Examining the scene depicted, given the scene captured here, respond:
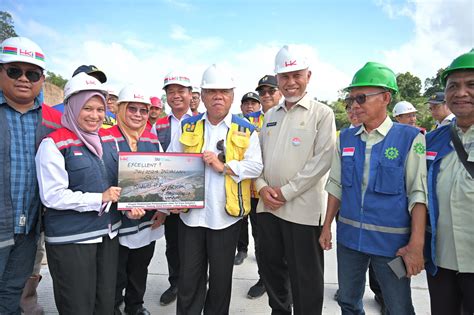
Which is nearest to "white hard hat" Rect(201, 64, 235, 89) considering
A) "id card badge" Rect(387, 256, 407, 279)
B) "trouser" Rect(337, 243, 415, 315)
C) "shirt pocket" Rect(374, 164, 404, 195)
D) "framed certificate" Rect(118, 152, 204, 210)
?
"framed certificate" Rect(118, 152, 204, 210)

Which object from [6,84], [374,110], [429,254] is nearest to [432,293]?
[429,254]

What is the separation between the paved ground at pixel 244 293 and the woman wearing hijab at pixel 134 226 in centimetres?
42

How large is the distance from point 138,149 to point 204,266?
130 cm

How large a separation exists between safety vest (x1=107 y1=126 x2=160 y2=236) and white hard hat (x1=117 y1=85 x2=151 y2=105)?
0.31 m

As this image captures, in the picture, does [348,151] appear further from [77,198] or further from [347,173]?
[77,198]

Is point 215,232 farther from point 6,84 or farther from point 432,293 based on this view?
point 6,84

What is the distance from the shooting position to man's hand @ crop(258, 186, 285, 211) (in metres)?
2.65

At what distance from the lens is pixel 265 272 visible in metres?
2.92

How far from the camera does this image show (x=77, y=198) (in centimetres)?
211

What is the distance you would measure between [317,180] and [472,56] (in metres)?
1.40

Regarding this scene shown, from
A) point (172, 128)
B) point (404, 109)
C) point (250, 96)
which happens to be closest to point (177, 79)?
point (172, 128)

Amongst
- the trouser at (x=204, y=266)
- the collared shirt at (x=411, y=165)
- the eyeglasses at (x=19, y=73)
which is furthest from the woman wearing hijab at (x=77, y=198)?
the collared shirt at (x=411, y=165)

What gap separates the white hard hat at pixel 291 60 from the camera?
262 cm

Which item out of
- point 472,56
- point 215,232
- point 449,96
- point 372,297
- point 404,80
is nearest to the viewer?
point 472,56
